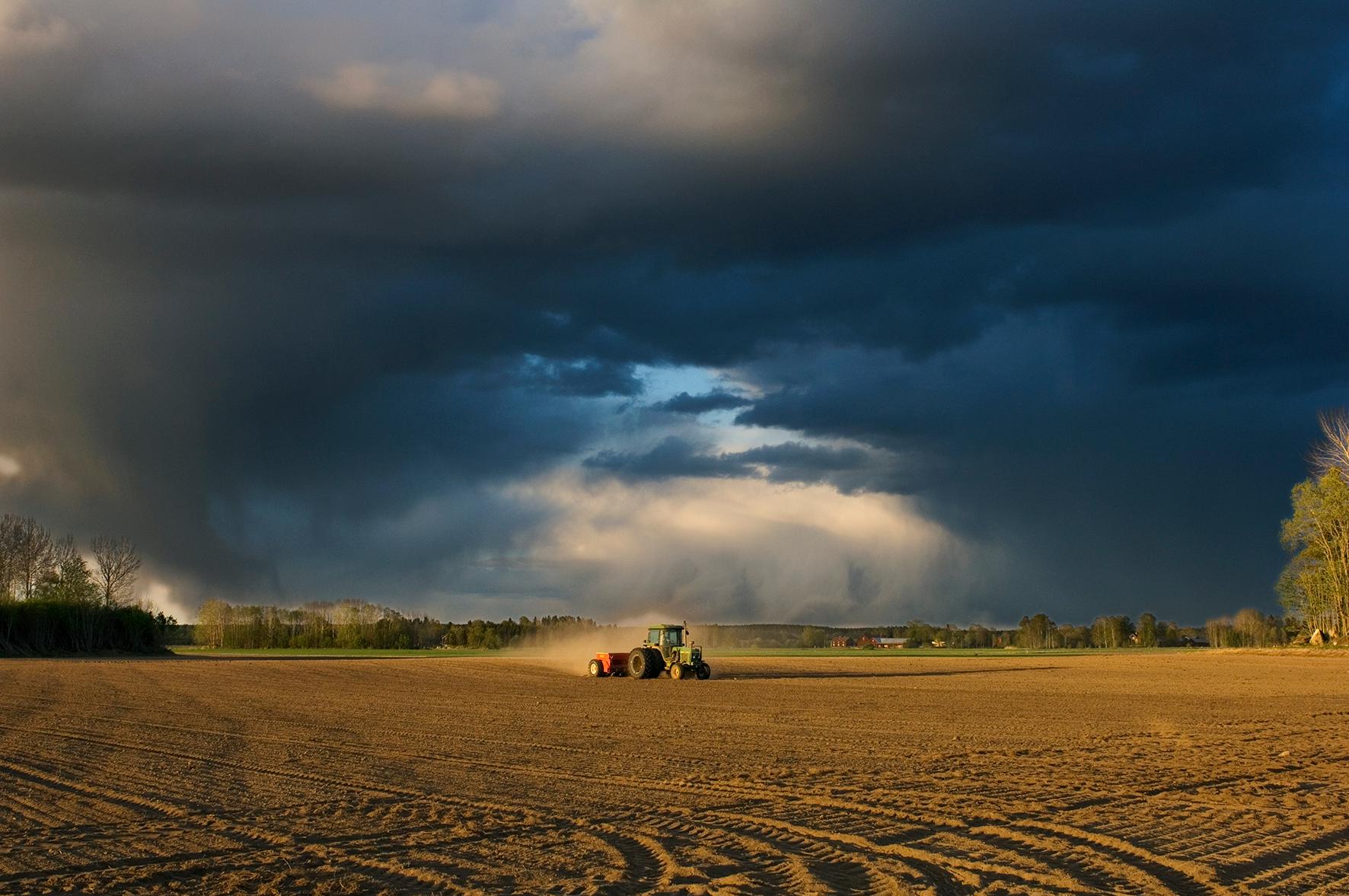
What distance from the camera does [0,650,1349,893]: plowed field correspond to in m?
12.4

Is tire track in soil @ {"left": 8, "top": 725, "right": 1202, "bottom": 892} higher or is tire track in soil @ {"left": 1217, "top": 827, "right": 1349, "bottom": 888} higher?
tire track in soil @ {"left": 8, "top": 725, "right": 1202, "bottom": 892}

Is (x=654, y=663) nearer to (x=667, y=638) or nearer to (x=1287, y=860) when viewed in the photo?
(x=667, y=638)

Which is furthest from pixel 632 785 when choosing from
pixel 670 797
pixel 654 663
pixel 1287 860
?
pixel 654 663

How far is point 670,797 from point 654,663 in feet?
119

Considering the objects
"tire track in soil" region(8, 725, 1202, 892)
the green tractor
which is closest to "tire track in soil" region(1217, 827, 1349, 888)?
"tire track in soil" region(8, 725, 1202, 892)

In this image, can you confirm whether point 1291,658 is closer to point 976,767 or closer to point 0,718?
point 976,767

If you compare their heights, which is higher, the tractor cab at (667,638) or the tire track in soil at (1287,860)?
the tractor cab at (667,638)

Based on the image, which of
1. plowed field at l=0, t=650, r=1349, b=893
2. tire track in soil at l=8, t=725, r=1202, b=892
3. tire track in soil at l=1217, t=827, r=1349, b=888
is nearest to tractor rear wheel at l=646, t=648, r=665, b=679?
plowed field at l=0, t=650, r=1349, b=893

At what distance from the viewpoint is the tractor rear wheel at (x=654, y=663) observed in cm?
5344

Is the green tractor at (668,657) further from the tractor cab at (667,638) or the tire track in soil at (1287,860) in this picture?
the tire track in soil at (1287,860)

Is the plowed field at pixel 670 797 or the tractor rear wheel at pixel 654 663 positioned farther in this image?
the tractor rear wheel at pixel 654 663

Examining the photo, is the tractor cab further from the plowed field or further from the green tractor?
the plowed field

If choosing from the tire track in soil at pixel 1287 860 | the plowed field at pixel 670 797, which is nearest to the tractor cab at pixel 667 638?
the plowed field at pixel 670 797

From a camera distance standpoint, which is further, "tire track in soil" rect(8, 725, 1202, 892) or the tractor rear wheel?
the tractor rear wheel
